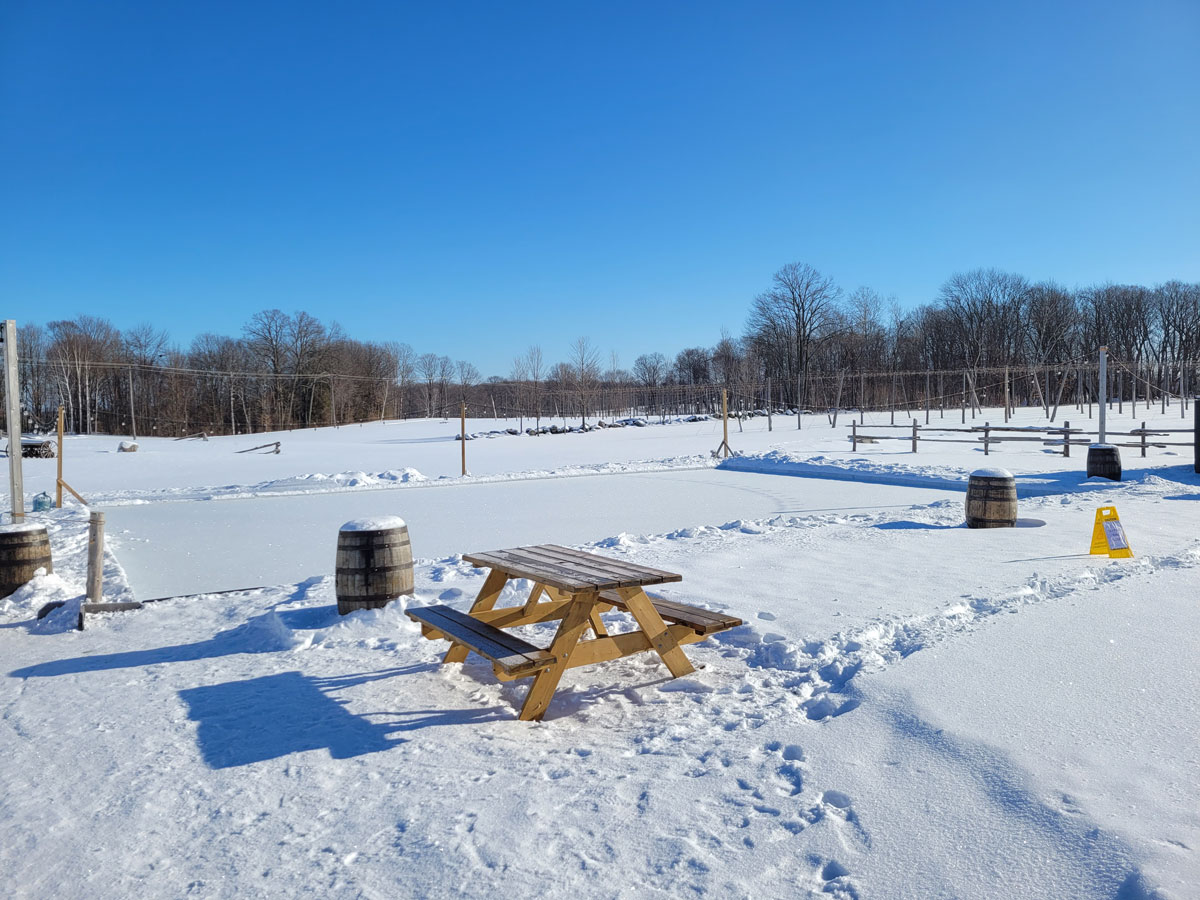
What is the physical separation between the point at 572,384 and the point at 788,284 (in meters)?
19.9

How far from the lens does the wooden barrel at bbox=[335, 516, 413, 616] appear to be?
19.9ft

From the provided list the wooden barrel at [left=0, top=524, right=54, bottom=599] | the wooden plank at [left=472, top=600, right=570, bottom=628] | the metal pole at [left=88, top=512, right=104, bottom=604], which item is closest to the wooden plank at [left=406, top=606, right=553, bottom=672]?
the wooden plank at [left=472, top=600, right=570, bottom=628]

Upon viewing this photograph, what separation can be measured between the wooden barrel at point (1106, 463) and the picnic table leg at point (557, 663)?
44.0 feet

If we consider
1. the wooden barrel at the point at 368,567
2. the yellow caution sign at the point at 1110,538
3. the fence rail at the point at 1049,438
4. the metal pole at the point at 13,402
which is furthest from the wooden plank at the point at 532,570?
the fence rail at the point at 1049,438

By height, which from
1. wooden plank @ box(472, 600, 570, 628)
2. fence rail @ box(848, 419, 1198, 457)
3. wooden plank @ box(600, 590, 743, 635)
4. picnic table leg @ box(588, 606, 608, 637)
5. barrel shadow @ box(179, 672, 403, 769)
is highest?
fence rail @ box(848, 419, 1198, 457)

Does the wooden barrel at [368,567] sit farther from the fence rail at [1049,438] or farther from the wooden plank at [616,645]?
the fence rail at [1049,438]

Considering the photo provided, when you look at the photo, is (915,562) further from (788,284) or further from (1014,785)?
(788,284)

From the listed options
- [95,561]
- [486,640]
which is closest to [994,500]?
[486,640]

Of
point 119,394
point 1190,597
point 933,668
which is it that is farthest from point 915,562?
point 119,394

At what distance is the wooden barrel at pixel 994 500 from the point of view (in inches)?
370

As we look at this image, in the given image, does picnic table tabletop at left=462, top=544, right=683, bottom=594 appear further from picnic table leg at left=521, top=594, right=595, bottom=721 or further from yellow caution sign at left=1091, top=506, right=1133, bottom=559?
yellow caution sign at left=1091, top=506, right=1133, bottom=559

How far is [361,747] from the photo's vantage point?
12.6 feet

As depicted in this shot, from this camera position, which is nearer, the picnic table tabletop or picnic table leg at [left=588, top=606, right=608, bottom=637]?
the picnic table tabletop

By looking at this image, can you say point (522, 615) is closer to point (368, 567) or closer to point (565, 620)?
point (565, 620)
